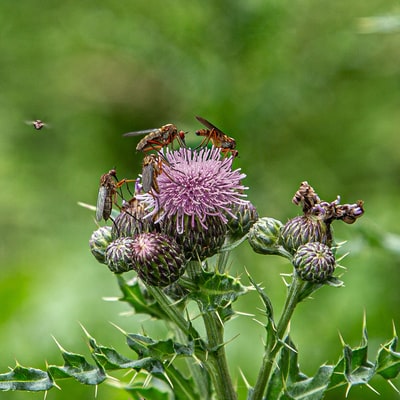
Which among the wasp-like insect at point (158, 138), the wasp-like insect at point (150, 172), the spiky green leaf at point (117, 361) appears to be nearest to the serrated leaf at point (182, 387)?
the spiky green leaf at point (117, 361)

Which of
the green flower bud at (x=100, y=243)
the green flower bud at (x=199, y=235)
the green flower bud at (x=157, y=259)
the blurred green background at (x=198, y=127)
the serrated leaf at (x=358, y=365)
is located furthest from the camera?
the blurred green background at (x=198, y=127)

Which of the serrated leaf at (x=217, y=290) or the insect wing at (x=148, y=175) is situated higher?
the insect wing at (x=148, y=175)

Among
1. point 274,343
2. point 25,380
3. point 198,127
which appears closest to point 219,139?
point 274,343

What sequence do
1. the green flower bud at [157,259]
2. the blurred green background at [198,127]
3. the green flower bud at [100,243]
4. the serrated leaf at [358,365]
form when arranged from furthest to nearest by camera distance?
the blurred green background at [198,127] < the green flower bud at [100,243] < the green flower bud at [157,259] < the serrated leaf at [358,365]

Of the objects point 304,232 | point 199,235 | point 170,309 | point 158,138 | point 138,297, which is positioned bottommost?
point 170,309

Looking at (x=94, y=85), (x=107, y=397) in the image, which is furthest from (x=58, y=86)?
(x=107, y=397)

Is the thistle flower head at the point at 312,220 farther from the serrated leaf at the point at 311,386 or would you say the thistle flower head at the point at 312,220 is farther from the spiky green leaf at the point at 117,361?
the spiky green leaf at the point at 117,361

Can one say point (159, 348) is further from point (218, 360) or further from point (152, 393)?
point (152, 393)

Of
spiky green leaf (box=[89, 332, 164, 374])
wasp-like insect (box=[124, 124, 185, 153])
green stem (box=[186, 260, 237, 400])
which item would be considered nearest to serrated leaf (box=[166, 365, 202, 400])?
green stem (box=[186, 260, 237, 400])
